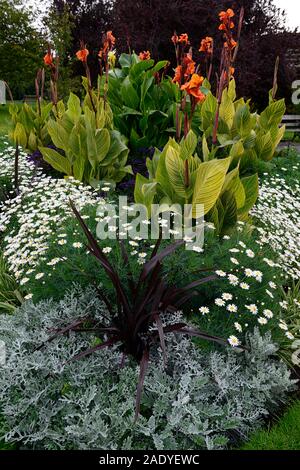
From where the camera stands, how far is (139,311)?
218 centimetres

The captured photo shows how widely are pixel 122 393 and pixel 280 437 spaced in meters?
0.70

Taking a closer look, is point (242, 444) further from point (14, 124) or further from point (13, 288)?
point (14, 124)

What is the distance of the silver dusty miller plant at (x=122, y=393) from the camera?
1948 millimetres

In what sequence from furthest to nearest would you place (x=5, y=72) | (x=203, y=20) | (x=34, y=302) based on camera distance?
(x=5, y=72), (x=203, y=20), (x=34, y=302)

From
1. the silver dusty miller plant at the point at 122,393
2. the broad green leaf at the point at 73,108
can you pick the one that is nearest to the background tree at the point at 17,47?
the broad green leaf at the point at 73,108

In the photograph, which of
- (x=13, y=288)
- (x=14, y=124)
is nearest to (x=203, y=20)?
(x=14, y=124)

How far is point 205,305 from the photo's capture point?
2498 mm

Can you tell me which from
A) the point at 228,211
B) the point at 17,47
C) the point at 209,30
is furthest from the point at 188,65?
the point at 17,47

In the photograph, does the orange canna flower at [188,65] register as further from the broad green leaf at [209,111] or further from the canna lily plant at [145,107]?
the canna lily plant at [145,107]

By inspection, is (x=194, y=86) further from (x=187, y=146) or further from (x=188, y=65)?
(x=187, y=146)

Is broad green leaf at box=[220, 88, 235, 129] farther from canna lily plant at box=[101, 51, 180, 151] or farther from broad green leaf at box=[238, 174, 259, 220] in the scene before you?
broad green leaf at box=[238, 174, 259, 220]

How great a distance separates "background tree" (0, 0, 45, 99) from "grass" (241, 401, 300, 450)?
53.8 feet

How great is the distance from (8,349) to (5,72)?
54.3 ft

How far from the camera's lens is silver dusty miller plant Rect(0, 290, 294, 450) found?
1948 millimetres
